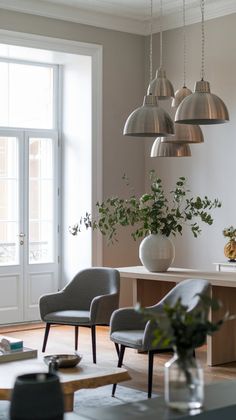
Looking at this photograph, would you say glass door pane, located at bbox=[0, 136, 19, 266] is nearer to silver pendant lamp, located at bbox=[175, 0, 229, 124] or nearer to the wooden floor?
the wooden floor

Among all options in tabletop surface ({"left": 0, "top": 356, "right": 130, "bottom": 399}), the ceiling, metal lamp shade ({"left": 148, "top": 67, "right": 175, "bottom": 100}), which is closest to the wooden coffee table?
tabletop surface ({"left": 0, "top": 356, "right": 130, "bottom": 399})

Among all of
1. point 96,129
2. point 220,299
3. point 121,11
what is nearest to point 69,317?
point 220,299

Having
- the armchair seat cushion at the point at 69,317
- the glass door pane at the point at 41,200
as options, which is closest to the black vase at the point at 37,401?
the armchair seat cushion at the point at 69,317

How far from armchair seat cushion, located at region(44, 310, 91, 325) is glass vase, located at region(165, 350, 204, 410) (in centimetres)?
391

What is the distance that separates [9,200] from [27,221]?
1.02 feet

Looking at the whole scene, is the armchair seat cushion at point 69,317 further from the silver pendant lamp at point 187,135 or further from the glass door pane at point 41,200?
the glass door pane at point 41,200

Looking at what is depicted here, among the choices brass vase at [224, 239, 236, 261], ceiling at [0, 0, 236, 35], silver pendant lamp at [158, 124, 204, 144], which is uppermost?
ceiling at [0, 0, 236, 35]

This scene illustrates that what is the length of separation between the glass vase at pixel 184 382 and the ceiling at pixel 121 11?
5891 mm

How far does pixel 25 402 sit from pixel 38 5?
6.06 meters

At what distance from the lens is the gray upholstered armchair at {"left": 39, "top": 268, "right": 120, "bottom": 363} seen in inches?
231

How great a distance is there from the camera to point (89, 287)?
6.38 m

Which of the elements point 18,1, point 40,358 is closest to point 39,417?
point 40,358

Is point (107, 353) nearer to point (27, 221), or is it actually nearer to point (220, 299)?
point (220, 299)

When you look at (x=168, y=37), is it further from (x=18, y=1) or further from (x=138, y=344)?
(x=138, y=344)
